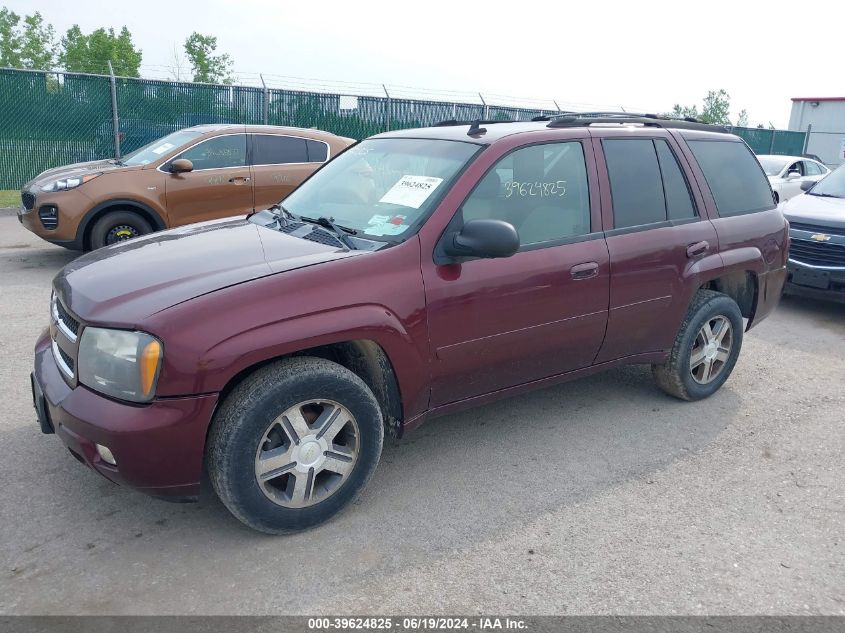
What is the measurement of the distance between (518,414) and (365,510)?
1505mm

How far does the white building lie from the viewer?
101ft

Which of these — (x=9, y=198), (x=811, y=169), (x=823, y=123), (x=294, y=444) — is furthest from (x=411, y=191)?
(x=823, y=123)

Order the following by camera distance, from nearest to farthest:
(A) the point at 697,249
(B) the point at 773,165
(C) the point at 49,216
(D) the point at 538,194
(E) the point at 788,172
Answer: (D) the point at 538,194
(A) the point at 697,249
(C) the point at 49,216
(E) the point at 788,172
(B) the point at 773,165

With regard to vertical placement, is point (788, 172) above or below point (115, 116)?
below

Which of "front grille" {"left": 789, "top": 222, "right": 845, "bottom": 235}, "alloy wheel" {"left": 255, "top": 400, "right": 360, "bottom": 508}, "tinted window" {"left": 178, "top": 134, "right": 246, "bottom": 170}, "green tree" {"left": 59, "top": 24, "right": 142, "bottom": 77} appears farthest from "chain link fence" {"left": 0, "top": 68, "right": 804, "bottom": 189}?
"green tree" {"left": 59, "top": 24, "right": 142, "bottom": 77}

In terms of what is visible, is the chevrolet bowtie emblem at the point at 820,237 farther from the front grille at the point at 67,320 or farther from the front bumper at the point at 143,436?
the front grille at the point at 67,320

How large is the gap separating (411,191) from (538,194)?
72 centimetres

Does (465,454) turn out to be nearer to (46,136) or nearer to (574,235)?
(574,235)

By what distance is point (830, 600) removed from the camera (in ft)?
9.40

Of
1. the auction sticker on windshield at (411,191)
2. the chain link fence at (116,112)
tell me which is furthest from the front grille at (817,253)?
the chain link fence at (116,112)

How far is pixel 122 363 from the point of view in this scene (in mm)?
2801

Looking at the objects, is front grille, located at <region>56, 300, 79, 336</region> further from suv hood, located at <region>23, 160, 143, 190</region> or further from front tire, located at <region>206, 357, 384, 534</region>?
suv hood, located at <region>23, 160, 143, 190</region>

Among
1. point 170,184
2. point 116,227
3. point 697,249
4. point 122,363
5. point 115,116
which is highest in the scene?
point 115,116

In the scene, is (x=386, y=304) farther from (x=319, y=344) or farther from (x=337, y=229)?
(x=337, y=229)
